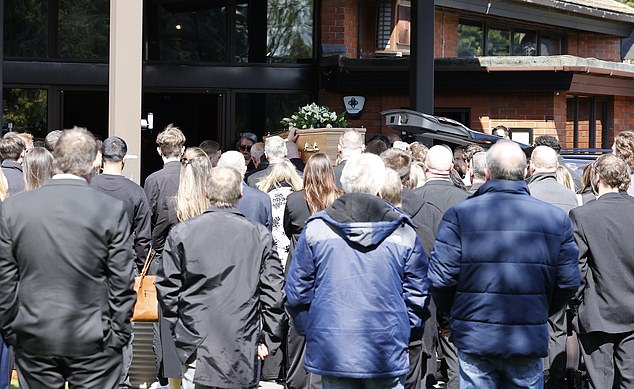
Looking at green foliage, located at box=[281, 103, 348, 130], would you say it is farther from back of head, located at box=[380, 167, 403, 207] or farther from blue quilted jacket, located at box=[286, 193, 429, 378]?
blue quilted jacket, located at box=[286, 193, 429, 378]

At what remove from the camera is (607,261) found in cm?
681

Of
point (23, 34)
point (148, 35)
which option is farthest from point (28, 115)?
point (148, 35)

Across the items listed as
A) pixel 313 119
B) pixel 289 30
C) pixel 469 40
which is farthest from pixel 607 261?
pixel 469 40

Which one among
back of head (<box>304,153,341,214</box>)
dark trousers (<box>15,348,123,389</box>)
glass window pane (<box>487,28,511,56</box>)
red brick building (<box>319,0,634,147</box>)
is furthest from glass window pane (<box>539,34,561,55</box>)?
dark trousers (<box>15,348,123,389</box>)

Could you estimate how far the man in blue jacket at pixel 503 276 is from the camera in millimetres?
5492

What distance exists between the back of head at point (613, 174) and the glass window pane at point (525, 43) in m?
11.4

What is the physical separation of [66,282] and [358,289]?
1.55 meters

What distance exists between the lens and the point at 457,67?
1477 centimetres

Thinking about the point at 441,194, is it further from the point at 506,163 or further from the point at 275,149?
the point at 506,163

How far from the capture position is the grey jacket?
26.5ft

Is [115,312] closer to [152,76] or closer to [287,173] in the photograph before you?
[287,173]

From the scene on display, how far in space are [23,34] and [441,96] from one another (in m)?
6.70

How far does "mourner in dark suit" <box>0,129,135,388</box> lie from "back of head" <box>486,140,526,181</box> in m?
2.14

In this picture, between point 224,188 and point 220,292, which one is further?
point 224,188
